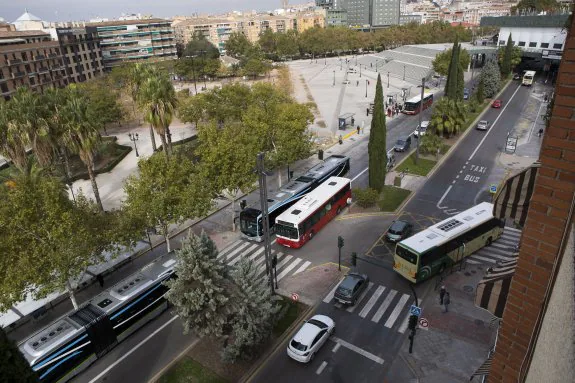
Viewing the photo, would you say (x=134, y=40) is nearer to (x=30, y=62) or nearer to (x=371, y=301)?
(x=30, y=62)

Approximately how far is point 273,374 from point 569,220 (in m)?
17.8

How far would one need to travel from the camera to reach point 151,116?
3503cm

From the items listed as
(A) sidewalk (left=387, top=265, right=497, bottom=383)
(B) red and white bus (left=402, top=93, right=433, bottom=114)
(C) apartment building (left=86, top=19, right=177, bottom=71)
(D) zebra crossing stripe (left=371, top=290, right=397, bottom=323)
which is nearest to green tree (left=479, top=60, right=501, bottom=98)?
(B) red and white bus (left=402, top=93, right=433, bottom=114)

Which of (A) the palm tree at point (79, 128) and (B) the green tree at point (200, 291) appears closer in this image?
(B) the green tree at point (200, 291)

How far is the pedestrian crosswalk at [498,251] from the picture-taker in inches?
1077

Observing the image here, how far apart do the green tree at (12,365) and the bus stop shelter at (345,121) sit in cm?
5420

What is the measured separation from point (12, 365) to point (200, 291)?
992cm

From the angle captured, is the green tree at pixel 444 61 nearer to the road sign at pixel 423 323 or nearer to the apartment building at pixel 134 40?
the road sign at pixel 423 323

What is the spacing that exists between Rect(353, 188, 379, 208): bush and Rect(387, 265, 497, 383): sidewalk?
11823mm

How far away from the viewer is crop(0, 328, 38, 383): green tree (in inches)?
361

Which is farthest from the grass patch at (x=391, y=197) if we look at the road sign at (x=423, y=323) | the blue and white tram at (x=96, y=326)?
the blue and white tram at (x=96, y=326)

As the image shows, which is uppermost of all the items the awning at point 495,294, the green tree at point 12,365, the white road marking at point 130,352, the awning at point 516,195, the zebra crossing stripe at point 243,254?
the awning at point 516,195

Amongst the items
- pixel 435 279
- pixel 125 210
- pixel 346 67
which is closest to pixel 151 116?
pixel 125 210

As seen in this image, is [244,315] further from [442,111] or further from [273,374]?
[442,111]
